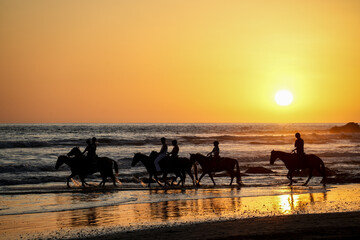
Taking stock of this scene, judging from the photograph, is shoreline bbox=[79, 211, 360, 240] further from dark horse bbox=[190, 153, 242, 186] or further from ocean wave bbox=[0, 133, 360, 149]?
ocean wave bbox=[0, 133, 360, 149]

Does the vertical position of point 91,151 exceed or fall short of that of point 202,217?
it exceeds it

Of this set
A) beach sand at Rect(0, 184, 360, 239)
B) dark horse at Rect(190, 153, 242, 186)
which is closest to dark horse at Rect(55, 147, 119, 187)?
beach sand at Rect(0, 184, 360, 239)

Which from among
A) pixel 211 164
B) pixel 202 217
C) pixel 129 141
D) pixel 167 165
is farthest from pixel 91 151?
pixel 129 141

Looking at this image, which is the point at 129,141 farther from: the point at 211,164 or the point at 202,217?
the point at 202,217

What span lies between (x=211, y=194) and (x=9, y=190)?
9327mm

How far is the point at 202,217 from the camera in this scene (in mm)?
13516

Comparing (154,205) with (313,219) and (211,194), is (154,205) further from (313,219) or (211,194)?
(313,219)

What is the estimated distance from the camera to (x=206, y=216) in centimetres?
1370

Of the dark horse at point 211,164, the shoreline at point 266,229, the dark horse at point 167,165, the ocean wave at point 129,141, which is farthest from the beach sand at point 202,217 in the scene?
the ocean wave at point 129,141

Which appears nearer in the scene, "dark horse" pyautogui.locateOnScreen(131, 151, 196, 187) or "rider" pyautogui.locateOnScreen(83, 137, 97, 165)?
"rider" pyautogui.locateOnScreen(83, 137, 97, 165)

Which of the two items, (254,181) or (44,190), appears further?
(254,181)

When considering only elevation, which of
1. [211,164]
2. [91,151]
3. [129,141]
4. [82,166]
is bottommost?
[129,141]

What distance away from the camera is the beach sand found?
10484mm

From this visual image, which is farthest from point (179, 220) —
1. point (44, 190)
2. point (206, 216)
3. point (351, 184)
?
point (351, 184)
